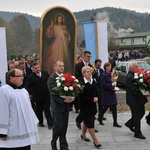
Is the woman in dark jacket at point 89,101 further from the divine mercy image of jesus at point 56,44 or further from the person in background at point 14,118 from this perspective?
the divine mercy image of jesus at point 56,44

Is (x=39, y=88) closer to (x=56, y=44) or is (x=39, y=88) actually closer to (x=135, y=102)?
(x=135, y=102)

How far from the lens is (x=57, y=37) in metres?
13.4

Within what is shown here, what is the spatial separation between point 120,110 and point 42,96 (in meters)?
3.66

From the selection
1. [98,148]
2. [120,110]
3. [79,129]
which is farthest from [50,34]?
[98,148]

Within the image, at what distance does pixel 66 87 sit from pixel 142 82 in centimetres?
214

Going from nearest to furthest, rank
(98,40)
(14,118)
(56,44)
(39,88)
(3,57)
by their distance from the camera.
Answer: (14,118) → (39,88) → (3,57) → (56,44) → (98,40)

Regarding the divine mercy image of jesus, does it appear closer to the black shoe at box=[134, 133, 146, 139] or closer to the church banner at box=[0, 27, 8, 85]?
the church banner at box=[0, 27, 8, 85]

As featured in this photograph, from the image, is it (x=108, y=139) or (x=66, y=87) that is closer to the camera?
(x=66, y=87)

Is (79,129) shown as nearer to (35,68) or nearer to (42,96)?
(42,96)

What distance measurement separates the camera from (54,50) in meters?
13.4

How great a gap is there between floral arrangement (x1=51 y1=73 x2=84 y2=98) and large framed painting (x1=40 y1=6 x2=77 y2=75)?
6.65 m

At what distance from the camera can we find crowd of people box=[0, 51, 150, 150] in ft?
16.1

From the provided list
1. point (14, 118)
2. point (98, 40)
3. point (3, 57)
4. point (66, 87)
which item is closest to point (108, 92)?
point (66, 87)

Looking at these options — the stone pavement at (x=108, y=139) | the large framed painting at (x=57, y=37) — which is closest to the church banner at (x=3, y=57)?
the large framed painting at (x=57, y=37)
